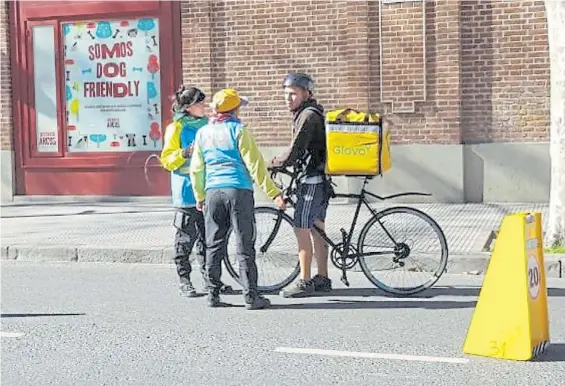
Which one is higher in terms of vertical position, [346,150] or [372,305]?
[346,150]

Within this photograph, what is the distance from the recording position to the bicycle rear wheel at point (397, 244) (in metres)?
7.80

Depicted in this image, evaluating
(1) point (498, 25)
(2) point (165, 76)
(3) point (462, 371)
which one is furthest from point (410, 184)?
(3) point (462, 371)

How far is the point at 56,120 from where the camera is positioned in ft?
50.8

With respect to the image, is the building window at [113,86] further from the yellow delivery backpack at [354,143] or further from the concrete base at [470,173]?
the yellow delivery backpack at [354,143]

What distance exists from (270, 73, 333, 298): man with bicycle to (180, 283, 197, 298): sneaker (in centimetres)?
86

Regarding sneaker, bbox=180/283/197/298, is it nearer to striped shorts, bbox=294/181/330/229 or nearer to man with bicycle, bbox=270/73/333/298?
man with bicycle, bbox=270/73/333/298

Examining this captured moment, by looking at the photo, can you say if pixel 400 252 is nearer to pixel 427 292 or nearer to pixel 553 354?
pixel 427 292

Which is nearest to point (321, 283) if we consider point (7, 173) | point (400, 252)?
point (400, 252)

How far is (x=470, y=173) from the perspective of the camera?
1352 centimetres

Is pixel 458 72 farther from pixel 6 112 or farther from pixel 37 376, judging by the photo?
pixel 37 376

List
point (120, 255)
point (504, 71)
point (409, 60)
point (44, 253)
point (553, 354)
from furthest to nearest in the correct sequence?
point (409, 60)
point (504, 71)
point (44, 253)
point (120, 255)
point (553, 354)

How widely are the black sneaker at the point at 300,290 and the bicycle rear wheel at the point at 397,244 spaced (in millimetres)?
505

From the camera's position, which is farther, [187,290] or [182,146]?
[187,290]

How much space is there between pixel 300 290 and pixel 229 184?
1.26 metres
